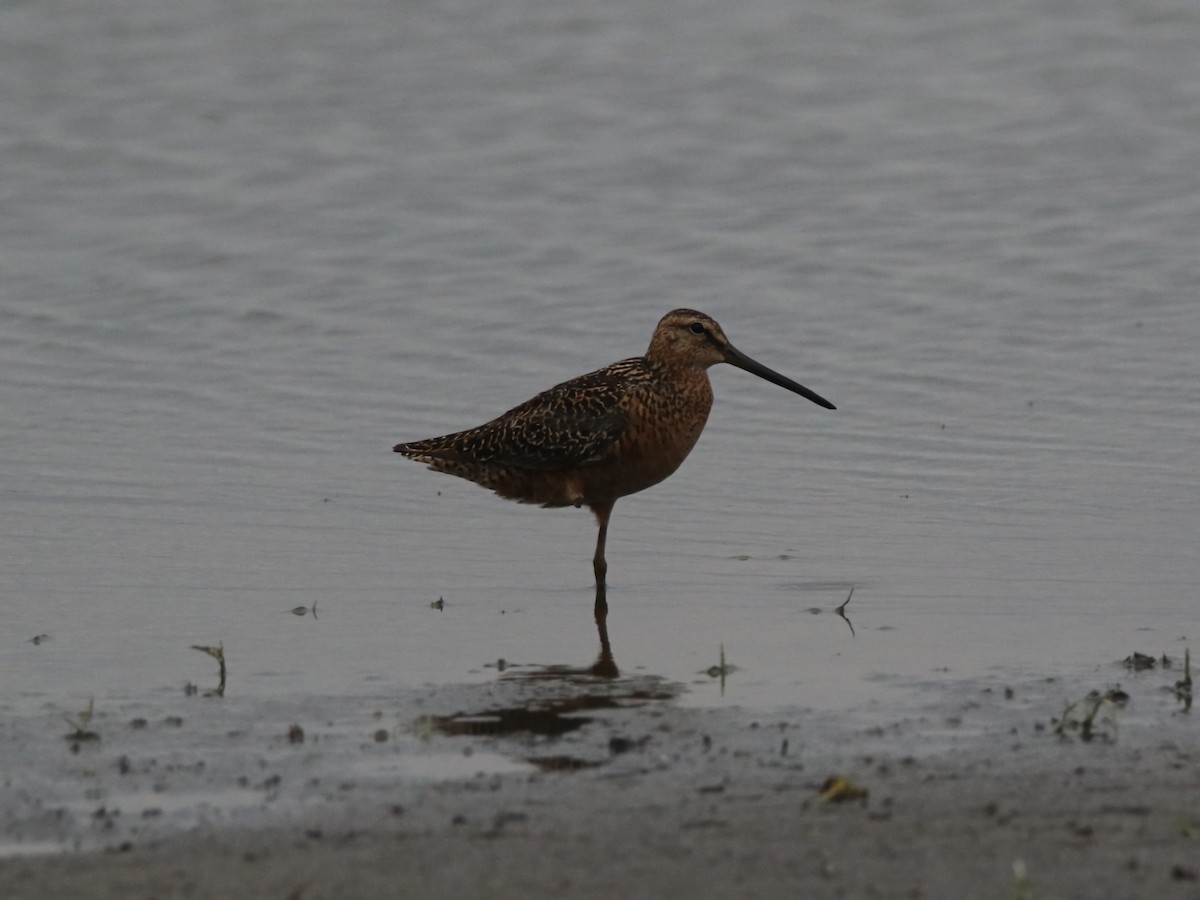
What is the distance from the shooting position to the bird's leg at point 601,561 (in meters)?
6.82

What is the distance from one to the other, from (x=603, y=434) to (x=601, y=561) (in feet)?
1.76

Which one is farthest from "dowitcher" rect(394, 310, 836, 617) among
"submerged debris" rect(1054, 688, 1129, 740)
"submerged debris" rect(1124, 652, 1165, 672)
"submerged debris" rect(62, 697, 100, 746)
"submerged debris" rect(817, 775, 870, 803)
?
"submerged debris" rect(817, 775, 870, 803)

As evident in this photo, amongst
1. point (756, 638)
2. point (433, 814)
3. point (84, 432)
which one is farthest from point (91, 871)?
point (84, 432)

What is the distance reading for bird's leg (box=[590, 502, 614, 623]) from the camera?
6.82 meters

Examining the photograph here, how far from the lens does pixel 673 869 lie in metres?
4.22

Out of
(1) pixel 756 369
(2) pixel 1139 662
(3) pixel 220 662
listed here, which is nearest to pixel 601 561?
(1) pixel 756 369

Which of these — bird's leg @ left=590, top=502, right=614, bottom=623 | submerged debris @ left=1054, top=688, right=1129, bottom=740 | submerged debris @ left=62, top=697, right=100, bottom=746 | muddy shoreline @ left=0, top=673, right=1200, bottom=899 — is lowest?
muddy shoreline @ left=0, top=673, right=1200, bottom=899

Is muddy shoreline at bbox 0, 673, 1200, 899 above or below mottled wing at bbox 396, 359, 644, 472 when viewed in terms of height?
below

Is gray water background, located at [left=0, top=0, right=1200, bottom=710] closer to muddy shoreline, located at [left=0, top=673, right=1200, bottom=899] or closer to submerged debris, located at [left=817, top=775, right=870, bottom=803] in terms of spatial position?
muddy shoreline, located at [left=0, top=673, right=1200, bottom=899]

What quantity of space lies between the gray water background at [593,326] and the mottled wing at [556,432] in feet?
1.03

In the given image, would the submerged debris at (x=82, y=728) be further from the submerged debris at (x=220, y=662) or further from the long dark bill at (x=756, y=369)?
the long dark bill at (x=756, y=369)

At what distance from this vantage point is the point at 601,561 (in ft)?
23.3

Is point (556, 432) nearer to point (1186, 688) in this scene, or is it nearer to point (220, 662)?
point (220, 662)

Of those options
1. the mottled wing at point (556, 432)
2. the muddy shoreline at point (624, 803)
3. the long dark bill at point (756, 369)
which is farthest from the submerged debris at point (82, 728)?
the long dark bill at point (756, 369)
